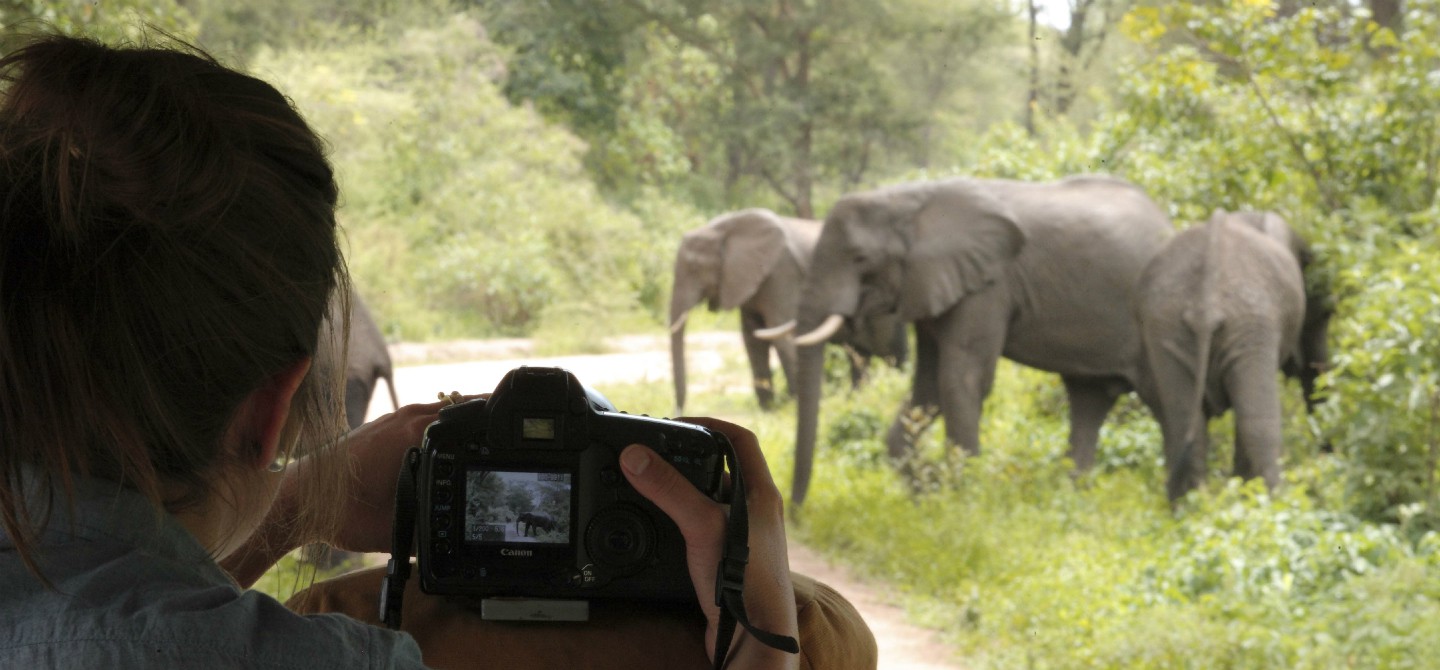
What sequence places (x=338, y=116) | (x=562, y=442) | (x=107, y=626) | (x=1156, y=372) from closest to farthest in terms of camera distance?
1. (x=107, y=626)
2. (x=562, y=442)
3. (x=338, y=116)
4. (x=1156, y=372)

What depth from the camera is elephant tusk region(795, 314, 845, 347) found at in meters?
3.15

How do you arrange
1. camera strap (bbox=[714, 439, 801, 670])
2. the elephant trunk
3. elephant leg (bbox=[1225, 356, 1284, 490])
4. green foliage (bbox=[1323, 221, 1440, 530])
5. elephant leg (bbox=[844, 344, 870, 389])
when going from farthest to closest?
elephant leg (bbox=[844, 344, 870, 389]), the elephant trunk, elephant leg (bbox=[1225, 356, 1284, 490]), green foliage (bbox=[1323, 221, 1440, 530]), camera strap (bbox=[714, 439, 801, 670])

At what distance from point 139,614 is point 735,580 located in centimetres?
18

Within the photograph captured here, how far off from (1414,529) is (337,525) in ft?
6.90

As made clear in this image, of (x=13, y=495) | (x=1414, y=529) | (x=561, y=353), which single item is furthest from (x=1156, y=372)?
(x=13, y=495)

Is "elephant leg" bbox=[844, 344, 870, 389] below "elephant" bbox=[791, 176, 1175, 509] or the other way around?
below

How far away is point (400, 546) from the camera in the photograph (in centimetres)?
51

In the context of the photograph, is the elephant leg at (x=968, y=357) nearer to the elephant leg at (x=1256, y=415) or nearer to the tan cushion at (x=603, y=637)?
the elephant leg at (x=1256, y=415)

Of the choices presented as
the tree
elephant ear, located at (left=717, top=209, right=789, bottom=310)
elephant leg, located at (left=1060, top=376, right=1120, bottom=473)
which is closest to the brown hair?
the tree

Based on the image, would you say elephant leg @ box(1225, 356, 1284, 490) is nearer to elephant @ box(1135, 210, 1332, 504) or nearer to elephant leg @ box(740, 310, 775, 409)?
elephant @ box(1135, 210, 1332, 504)

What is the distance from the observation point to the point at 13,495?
1.25 feet

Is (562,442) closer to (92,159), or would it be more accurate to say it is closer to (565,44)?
(92,159)

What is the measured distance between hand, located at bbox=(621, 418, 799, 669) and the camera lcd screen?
0.11 feet

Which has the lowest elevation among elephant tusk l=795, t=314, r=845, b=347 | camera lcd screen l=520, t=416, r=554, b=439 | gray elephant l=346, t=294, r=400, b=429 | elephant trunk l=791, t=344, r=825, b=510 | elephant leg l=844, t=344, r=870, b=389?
elephant leg l=844, t=344, r=870, b=389
